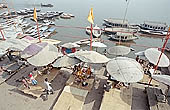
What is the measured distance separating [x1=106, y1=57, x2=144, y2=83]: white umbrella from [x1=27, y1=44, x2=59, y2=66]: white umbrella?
2.91 m

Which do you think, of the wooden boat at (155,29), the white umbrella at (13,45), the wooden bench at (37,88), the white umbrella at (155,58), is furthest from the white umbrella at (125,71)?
the wooden boat at (155,29)

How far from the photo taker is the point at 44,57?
22.4ft

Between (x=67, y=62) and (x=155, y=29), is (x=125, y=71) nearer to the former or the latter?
(x=67, y=62)

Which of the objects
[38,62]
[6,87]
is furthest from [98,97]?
[6,87]

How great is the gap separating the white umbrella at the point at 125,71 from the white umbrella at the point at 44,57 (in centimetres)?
291

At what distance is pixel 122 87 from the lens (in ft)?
21.8

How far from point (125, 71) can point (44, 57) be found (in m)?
3.93

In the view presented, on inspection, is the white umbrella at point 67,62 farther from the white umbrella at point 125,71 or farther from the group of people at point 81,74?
the white umbrella at point 125,71

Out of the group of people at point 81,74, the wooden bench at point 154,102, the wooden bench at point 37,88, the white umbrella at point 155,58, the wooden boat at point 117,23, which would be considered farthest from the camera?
the wooden boat at point 117,23

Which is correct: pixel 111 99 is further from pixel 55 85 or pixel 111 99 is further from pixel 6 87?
pixel 6 87

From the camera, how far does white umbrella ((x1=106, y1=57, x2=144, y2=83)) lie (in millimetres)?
5512

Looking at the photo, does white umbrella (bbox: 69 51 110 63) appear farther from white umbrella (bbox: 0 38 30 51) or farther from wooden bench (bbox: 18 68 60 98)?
white umbrella (bbox: 0 38 30 51)

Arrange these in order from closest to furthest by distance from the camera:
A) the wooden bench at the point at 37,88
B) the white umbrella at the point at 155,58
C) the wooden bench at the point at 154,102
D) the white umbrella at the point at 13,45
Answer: the wooden bench at the point at 154,102
the wooden bench at the point at 37,88
the white umbrella at the point at 155,58
the white umbrella at the point at 13,45

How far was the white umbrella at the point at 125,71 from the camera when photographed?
5512 mm
